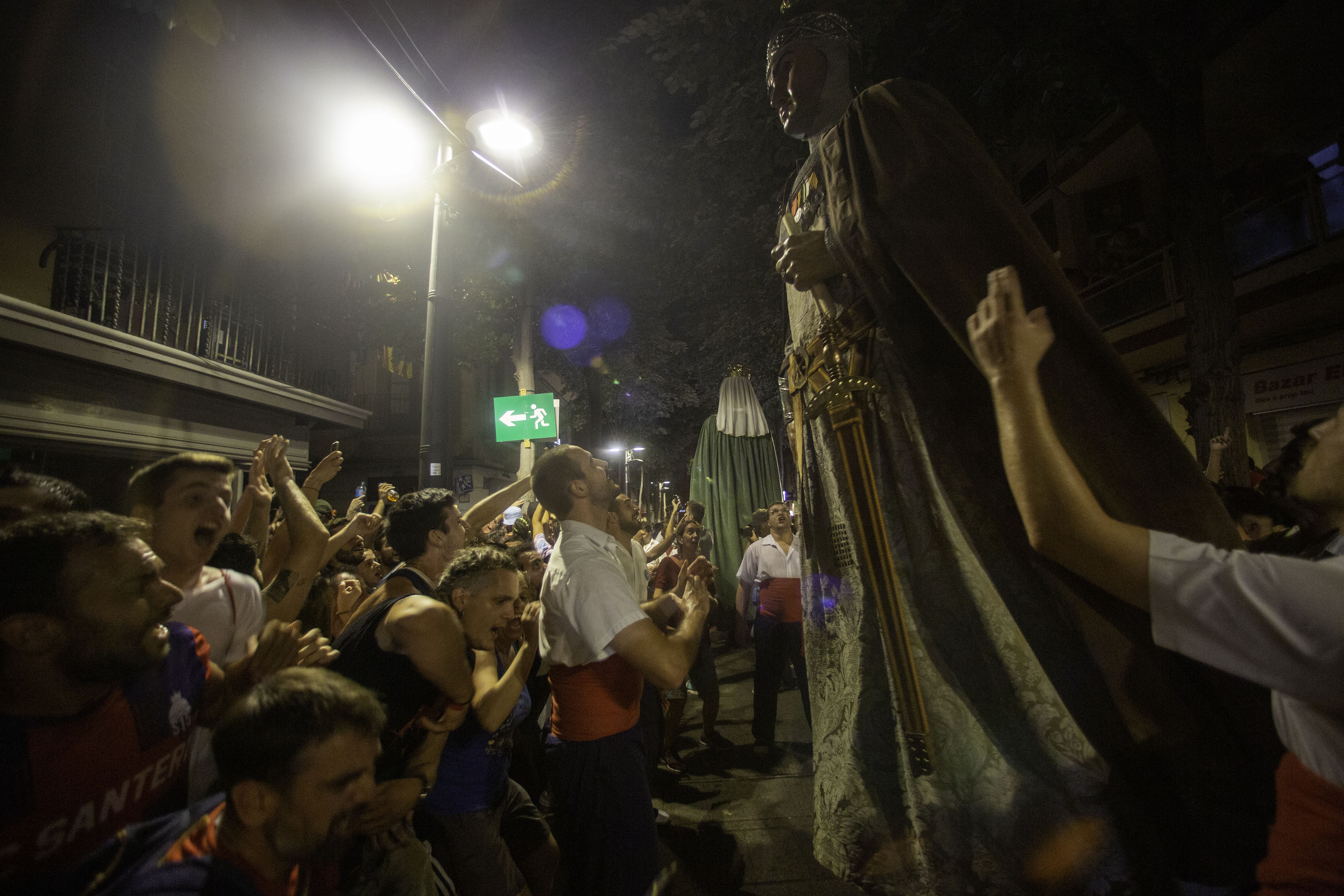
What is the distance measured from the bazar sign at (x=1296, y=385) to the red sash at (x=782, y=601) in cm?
843

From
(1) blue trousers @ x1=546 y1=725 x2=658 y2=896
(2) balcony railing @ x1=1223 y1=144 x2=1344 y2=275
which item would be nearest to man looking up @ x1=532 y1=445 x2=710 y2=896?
(1) blue trousers @ x1=546 y1=725 x2=658 y2=896

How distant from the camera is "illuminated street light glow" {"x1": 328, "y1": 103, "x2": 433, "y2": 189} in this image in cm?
616

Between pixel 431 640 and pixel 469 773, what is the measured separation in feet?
2.64

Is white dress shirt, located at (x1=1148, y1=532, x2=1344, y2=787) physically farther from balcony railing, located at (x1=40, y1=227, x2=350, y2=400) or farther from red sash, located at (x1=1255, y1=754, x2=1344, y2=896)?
Result: balcony railing, located at (x1=40, y1=227, x2=350, y2=400)

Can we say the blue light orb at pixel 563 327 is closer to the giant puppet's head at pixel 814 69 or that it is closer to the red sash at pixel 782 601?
the red sash at pixel 782 601

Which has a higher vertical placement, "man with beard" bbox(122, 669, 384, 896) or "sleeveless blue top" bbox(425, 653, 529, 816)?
"man with beard" bbox(122, 669, 384, 896)

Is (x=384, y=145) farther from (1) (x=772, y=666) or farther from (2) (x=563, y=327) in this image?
(2) (x=563, y=327)

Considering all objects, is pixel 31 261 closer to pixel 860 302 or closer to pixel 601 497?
pixel 601 497

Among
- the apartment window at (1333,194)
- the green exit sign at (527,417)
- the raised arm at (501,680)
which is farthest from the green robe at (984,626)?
the apartment window at (1333,194)

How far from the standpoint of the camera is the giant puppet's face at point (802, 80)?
2.05 metres

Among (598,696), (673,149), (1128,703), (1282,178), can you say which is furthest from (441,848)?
(1282,178)

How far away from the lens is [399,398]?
21344 millimetres

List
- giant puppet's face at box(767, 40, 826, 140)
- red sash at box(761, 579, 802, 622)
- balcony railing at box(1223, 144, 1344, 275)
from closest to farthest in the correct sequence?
giant puppet's face at box(767, 40, 826, 140), red sash at box(761, 579, 802, 622), balcony railing at box(1223, 144, 1344, 275)

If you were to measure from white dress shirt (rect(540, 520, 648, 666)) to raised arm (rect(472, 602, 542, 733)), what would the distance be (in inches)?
Result: 5.0
